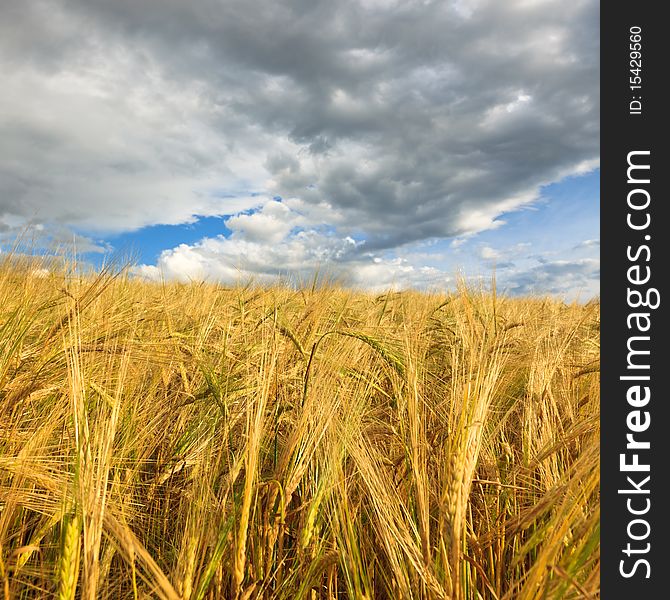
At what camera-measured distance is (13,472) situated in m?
1.35

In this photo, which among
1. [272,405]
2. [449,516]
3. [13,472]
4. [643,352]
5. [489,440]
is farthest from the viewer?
[272,405]

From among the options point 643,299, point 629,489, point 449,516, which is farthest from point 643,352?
point 449,516

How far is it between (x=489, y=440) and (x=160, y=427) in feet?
4.36

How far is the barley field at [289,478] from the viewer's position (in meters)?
0.91

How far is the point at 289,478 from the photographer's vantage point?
3.95ft

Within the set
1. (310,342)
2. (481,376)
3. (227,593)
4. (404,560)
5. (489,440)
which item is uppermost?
(310,342)

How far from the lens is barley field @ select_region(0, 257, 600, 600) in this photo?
35.8 inches

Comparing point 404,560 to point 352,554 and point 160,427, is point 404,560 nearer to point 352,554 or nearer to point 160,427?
point 352,554

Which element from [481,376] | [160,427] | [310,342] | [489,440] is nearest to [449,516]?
[481,376]

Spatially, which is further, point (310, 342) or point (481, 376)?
point (310, 342)

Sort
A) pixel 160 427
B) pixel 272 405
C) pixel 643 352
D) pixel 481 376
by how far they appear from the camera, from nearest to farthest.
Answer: pixel 481 376 → pixel 643 352 → pixel 272 405 → pixel 160 427

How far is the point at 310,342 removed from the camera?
→ 1.91 metres

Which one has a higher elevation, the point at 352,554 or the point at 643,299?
the point at 643,299

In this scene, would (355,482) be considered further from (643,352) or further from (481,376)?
(643,352)
